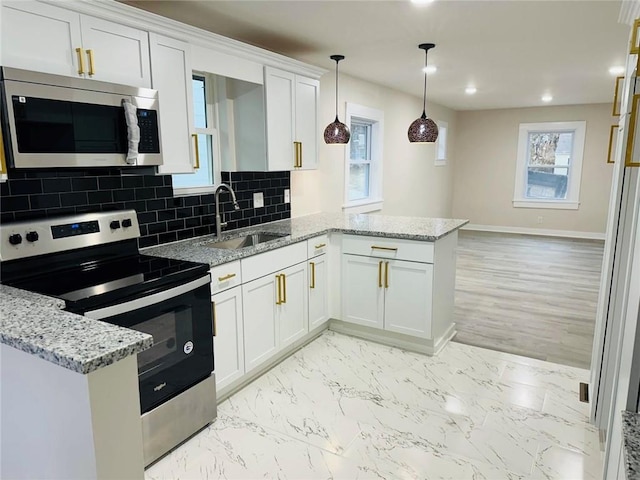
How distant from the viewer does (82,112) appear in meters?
1.94

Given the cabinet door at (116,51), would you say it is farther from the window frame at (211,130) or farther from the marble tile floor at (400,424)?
the marble tile floor at (400,424)

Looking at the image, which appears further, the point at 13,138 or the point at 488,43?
the point at 488,43

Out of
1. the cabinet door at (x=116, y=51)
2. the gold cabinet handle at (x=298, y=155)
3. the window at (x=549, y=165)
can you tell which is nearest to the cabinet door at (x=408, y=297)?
the gold cabinet handle at (x=298, y=155)

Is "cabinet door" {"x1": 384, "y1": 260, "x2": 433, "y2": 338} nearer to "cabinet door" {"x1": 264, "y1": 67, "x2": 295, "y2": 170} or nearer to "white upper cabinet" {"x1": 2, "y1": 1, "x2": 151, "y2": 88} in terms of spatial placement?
"cabinet door" {"x1": 264, "y1": 67, "x2": 295, "y2": 170}

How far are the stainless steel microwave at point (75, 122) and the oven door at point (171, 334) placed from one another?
667 mm

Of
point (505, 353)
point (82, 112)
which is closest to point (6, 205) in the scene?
point (82, 112)

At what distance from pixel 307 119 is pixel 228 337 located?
191 cm

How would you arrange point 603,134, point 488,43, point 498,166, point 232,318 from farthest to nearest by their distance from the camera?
point 498,166 → point 603,134 → point 488,43 → point 232,318

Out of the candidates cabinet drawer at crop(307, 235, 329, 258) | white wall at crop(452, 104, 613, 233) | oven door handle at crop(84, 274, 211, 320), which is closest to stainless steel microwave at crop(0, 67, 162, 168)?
oven door handle at crop(84, 274, 211, 320)

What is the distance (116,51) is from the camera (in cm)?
213

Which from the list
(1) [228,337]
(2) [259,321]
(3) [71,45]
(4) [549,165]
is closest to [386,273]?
(2) [259,321]

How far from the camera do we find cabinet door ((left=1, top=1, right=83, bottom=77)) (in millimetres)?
1734

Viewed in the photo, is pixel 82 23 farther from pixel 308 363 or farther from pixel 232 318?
pixel 308 363

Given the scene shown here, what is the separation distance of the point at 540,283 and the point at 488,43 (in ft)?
9.49
